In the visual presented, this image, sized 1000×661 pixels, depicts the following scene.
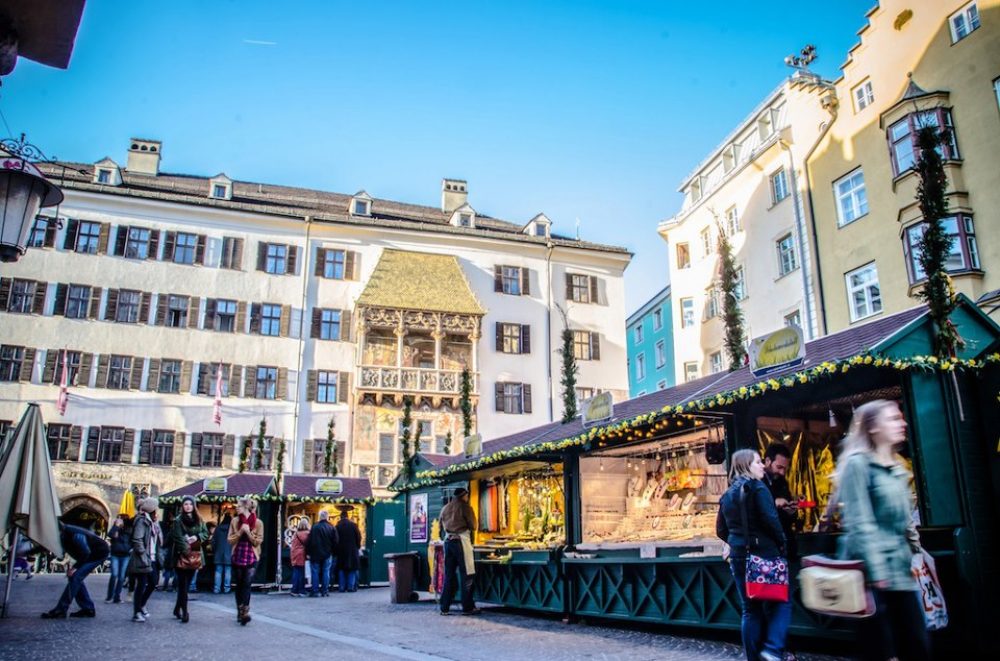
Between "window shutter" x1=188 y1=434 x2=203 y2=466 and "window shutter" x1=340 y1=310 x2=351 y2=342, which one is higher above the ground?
"window shutter" x1=340 y1=310 x2=351 y2=342

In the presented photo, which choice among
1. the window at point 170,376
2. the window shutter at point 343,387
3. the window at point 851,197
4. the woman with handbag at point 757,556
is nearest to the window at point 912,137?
the window at point 851,197

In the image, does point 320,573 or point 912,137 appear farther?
point 912,137

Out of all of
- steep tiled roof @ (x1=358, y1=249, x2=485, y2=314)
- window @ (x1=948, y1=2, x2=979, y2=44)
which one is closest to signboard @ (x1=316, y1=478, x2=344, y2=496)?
steep tiled roof @ (x1=358, y1=249, x2=485, y2=314)

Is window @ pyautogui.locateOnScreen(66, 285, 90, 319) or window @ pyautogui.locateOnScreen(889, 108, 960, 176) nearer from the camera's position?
window @ pyautogui.locateOnScreen(889, 108, 960, 176)

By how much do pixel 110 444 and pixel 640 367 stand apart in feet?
98.0

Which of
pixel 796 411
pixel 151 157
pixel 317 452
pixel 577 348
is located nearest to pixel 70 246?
pixel 151 157

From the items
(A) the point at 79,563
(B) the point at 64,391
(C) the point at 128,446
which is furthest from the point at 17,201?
(C) the point at 128,446

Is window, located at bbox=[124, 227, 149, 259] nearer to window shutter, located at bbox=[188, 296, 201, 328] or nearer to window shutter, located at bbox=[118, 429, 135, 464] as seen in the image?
window shutter, located at bbox=[188, 296, 201, 328]

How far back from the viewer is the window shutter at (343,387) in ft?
114

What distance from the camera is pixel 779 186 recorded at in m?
28.2

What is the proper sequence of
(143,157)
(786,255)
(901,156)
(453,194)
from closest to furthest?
(901,156)
(786,255)
(143,157)
(453,194)

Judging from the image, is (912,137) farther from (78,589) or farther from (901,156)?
(78,589)

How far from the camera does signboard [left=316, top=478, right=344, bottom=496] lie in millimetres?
23516

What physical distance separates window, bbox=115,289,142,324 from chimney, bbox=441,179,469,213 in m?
16.8
